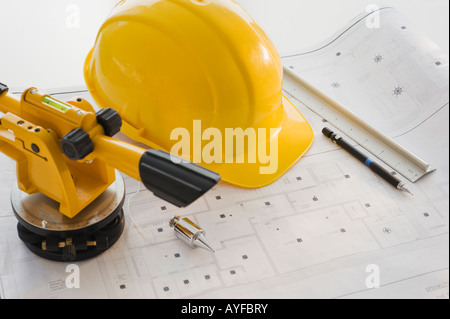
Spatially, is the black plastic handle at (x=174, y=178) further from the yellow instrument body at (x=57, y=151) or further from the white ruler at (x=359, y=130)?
the white ruler at (x=359, y=130)

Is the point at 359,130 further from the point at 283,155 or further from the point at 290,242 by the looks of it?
the point at 290,242

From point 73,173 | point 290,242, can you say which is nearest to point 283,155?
point 290,242

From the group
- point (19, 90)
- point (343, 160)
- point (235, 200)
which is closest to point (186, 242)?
point (235, 200)

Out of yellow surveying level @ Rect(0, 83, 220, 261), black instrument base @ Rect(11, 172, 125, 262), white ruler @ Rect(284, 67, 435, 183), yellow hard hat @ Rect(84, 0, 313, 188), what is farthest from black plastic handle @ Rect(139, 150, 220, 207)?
white ruler @ Rect(284, 67, 435, 183)

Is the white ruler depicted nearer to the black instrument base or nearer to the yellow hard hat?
the yellow hard hat

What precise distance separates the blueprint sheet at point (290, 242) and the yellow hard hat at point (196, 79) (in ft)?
0.41

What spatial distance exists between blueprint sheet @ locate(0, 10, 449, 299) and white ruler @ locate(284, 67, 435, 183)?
5cm

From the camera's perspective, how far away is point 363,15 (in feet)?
7.54

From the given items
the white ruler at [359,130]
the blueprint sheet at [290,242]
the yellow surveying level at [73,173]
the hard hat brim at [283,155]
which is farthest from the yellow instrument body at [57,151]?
the white ruler at [359,130]

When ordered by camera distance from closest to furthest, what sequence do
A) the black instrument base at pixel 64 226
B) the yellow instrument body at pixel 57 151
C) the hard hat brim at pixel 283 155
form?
the yellow instrument body at pixel 57 151, the black instrument base at pixel 64 226, the hard hat brim at pixel 283 155

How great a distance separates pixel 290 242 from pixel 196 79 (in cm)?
50

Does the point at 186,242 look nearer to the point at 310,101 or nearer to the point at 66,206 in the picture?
the point at 66,206

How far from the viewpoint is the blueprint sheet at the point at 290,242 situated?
1498 mm

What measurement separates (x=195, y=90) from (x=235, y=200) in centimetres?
34
